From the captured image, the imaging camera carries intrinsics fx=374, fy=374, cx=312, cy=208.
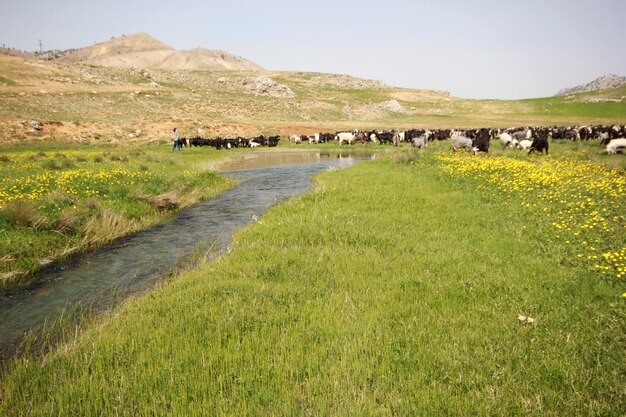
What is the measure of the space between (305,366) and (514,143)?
110 ft

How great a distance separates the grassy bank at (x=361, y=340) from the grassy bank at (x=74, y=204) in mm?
5094

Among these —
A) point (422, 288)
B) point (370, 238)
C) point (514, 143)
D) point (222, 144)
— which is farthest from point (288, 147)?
point (422, 288)

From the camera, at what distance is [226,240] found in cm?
1238

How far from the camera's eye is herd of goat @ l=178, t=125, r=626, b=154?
28.0m

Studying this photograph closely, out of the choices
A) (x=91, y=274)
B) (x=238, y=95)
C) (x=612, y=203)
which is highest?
(x=238, y=95)

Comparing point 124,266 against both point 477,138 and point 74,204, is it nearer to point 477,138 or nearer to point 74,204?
point 74,204

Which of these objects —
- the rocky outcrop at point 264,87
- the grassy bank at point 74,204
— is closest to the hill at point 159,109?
the rocky outcrop at point 264,87

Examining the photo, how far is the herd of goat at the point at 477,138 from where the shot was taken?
28.0 metres

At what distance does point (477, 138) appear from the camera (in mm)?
33031

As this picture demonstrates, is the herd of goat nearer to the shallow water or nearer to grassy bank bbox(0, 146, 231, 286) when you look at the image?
the shallow water

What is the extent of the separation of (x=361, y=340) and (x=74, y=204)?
457 inches

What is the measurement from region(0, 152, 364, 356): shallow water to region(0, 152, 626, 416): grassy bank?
163 cm

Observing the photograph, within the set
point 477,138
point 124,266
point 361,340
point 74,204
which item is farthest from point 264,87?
point 361,340

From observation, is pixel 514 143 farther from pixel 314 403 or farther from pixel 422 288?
pixel 314 403
